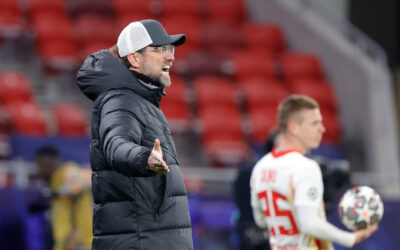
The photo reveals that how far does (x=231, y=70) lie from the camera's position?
45.6 feet

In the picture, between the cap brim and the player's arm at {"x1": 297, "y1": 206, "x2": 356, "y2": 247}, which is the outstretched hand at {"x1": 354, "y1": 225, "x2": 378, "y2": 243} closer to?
the player's arm at {"x1": 297, "y1": 206, "x2": 356, "y2": 247}

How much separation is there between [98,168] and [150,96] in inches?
15.9

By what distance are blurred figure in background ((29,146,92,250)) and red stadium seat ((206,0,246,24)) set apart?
21.2ft

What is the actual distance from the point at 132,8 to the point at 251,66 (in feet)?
6.99

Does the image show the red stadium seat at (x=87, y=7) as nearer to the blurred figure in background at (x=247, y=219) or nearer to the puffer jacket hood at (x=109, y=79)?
the blurred figure in background at (x=247, y=219)

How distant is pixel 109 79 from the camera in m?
4.00

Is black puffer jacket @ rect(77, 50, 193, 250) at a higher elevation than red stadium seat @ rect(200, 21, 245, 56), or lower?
lower

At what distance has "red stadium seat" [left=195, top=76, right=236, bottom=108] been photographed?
13086 millimetres

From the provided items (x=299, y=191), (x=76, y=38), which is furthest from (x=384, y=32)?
(x=299, y=191)

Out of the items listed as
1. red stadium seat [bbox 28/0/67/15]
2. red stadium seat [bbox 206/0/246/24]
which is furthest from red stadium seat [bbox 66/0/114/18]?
red stadium seat [bbox 206/0/246/24]

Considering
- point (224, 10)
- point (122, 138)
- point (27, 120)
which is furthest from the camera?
point (224, 10)

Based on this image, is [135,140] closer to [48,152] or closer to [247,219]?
[247,219]

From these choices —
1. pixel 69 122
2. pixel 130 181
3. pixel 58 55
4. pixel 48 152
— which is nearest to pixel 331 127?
pixel 69 122

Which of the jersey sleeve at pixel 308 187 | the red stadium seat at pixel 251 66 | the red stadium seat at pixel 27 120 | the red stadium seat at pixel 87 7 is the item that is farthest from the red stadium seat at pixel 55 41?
the jersey sleeve at pixel 308 187
